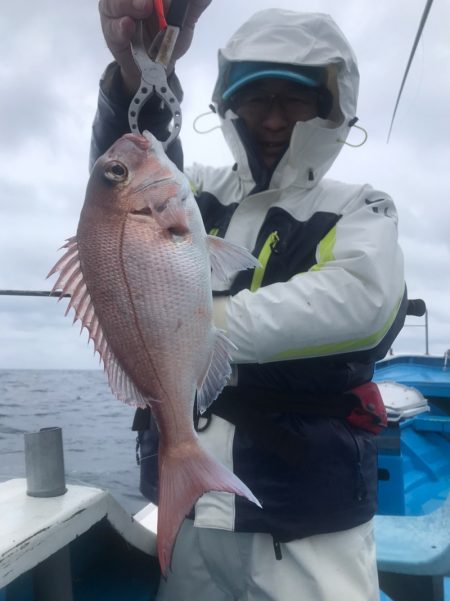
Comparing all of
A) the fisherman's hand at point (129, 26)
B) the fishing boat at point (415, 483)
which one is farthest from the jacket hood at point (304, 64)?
the fishing boat at point (415, 483)

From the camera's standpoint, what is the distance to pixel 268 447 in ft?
5.82

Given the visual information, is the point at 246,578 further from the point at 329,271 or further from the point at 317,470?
the point at 329,271

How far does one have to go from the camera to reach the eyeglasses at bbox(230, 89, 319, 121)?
231cm

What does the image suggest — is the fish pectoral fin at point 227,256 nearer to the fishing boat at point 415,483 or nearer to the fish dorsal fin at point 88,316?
the fish dorsal fin at point 88,316

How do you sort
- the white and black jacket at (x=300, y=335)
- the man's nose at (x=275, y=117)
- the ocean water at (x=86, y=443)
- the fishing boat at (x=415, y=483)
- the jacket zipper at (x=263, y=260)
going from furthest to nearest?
the ocean water at (x=86, y=443) → the fishing boat at (x=415, y=483) → the man's nose at (x=275, y=117) → the jacket zipper at (x=263, y=260) → the white and black jacket at (x=300, y=335)

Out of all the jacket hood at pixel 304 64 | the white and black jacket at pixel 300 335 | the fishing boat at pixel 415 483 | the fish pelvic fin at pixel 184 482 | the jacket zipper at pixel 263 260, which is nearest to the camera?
the fish pelvic fin at pixel 184 482

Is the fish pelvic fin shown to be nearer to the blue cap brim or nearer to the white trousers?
the white trousers

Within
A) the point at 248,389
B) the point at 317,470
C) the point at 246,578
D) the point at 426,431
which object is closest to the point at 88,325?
the point at 248,389

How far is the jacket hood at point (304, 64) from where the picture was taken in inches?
85.4

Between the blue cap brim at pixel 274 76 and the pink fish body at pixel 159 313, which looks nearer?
the pink fish body at pixel 159 313

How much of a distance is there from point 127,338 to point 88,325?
120mm

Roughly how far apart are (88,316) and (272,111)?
132 centimetres

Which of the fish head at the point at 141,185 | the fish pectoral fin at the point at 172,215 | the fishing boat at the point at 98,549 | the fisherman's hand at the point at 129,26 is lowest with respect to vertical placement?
the fishing boat at the point at 98,549

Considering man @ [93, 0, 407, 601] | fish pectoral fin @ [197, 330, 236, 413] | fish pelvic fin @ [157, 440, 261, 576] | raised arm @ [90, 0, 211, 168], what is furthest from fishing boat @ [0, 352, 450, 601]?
raised arm @ [90, 0, 211, 168]
